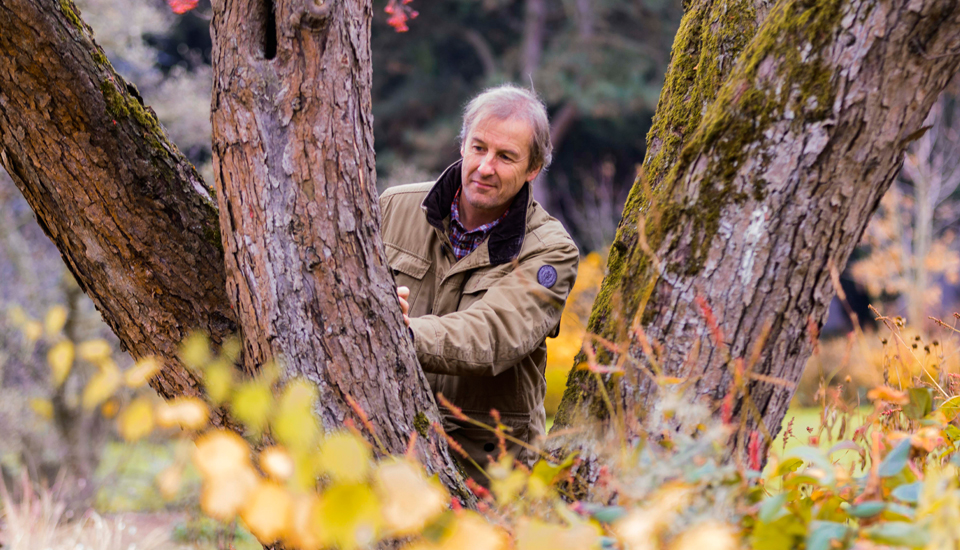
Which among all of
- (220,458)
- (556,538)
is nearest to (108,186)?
(220,458)

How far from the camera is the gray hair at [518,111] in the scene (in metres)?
2.36

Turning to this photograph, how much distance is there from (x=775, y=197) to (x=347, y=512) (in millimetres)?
1012

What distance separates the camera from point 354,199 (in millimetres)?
1543

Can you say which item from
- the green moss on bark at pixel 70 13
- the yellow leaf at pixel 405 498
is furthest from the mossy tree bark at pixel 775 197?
the green moss on bark at pixel 70 13

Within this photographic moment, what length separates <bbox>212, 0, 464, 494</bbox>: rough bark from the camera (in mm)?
1484

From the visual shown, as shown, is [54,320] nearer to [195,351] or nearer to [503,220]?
[195,351]

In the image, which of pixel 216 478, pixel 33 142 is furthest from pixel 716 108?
pixel 33 142

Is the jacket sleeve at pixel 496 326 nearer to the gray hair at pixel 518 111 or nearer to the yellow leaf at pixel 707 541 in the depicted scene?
the gray hair at pixel 518 111

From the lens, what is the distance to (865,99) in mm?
1352

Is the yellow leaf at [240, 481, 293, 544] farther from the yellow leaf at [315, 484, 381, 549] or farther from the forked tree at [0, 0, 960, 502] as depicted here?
the forked tree at [0, 0, 960, 502]

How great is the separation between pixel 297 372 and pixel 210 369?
0.78ft

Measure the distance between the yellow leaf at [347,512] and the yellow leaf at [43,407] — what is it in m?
4.70

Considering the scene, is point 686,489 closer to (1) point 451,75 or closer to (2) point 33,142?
(2) point 33,142

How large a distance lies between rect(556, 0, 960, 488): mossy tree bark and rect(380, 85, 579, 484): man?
453 millimetres
